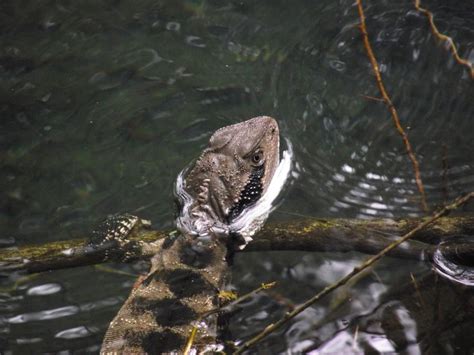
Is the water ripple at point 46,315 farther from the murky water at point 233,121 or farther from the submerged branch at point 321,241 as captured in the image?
the submerged branch at point 321,241

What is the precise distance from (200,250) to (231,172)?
2.18 ft

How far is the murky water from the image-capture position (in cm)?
445

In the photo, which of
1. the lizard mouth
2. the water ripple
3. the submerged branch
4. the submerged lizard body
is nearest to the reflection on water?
the submerged branch

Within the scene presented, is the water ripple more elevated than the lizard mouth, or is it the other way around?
the lizard mouth

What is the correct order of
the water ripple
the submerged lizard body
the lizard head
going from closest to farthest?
the submerged lizard body, the water ripple, the lizard head

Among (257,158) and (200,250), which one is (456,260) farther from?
(200,250)

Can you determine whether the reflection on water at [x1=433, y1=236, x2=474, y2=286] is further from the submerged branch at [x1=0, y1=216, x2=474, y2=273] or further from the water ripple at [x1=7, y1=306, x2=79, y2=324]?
the water ripple at [x1=7, y1=306, x2=79, y2=324]

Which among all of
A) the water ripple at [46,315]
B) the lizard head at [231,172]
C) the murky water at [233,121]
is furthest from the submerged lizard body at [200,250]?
the water ripple at [46,315]

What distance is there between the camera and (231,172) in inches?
195

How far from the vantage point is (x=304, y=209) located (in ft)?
17.0

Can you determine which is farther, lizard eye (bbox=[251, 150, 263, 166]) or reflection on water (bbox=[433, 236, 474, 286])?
lizard eye (bbox=[251, 150, 263, 166])

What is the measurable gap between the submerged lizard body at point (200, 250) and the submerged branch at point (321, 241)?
39 cm

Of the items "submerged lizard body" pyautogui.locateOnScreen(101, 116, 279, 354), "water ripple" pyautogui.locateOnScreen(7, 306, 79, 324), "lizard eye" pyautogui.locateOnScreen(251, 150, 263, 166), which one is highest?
"lizard eye" pyautogui.locateOnScreen(251, 150, 263, 166)

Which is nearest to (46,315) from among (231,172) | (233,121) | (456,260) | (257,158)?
(231,172)
